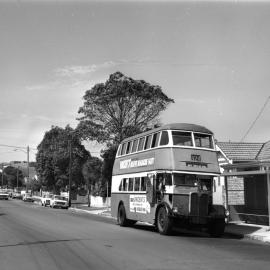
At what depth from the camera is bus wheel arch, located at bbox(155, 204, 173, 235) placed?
17781mm

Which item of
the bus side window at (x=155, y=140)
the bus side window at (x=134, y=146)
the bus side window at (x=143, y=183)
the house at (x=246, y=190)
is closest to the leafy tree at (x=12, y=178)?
the house at (x=246, y=190)

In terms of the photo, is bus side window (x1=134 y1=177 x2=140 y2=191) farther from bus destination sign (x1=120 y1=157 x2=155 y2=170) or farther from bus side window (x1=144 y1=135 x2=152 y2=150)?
bus side window (x1=144 y1=135 x2=152 y2=150)

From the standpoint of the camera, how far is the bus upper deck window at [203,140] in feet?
62.4

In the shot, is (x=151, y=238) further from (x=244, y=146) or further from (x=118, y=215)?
(x=244, y=146)

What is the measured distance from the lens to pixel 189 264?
420 inches

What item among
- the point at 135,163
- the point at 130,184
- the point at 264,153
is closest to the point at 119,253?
the point at 135,163

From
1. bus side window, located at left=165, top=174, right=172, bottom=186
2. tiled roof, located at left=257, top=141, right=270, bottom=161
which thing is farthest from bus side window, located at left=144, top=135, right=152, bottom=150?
tiled roof, located at left=257, top=141, right=270, bottom=161

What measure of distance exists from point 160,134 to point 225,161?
11655 mm

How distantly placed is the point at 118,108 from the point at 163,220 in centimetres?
1985

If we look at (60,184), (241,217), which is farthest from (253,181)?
(60,184)

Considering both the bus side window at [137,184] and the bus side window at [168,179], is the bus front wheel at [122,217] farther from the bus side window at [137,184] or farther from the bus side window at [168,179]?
the bus side window at [168,179]

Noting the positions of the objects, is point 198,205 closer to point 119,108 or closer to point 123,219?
point 123,219

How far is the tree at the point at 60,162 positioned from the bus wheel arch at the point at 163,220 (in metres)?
46.4

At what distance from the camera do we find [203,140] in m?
19.2
